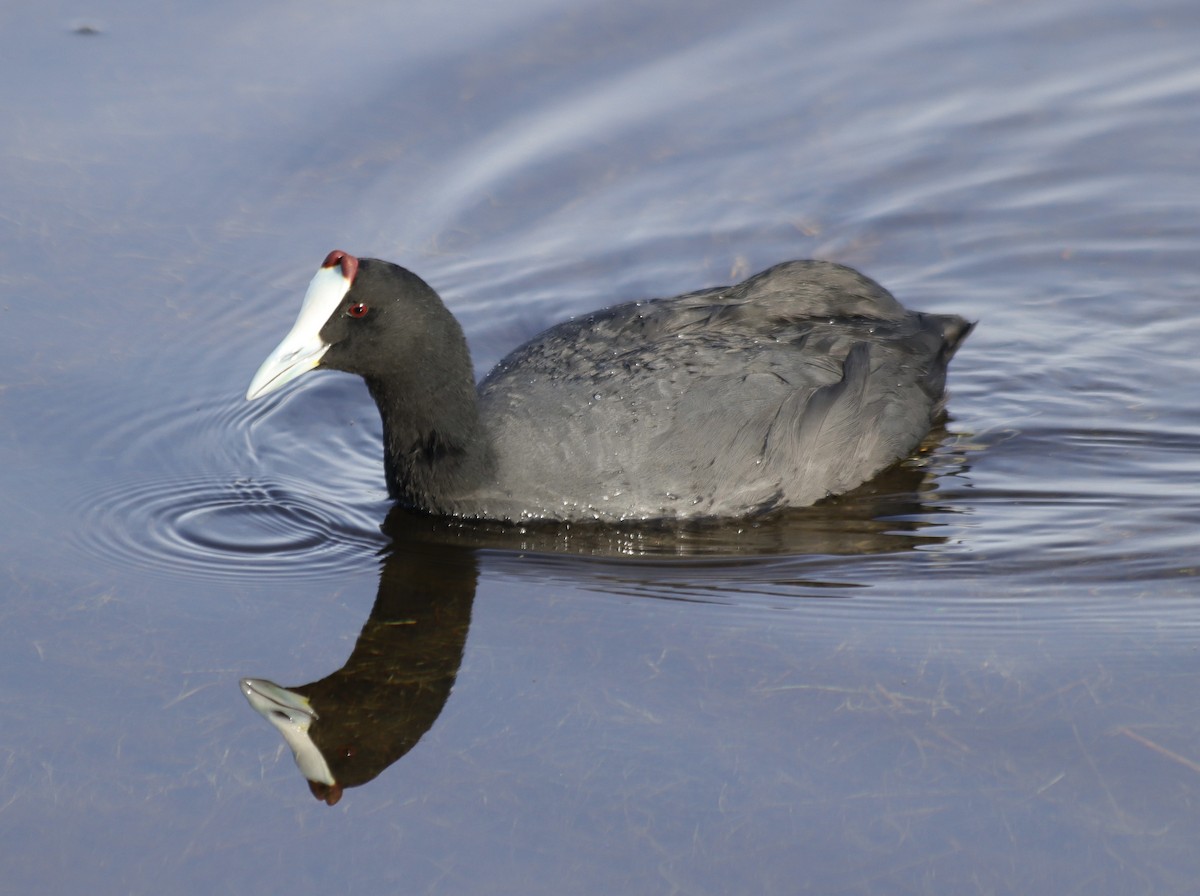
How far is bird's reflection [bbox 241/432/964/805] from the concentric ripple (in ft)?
0.62

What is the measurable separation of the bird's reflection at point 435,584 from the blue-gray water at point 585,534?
3 cm

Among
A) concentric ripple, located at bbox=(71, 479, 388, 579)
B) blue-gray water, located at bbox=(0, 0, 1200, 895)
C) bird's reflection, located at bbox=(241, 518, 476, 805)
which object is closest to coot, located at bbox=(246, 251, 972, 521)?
blue-gray water, located at bbox=(0, 0, 1200, 895)

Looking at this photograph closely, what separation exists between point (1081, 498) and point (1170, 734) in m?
1.52

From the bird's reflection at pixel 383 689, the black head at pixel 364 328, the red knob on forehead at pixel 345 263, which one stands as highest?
the red knob on forehead at pixel 345 263

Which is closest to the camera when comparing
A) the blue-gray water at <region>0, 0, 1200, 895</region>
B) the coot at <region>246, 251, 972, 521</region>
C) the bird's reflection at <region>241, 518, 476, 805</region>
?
the blue-gray water at <region>0, 0, 1200, 895</region>

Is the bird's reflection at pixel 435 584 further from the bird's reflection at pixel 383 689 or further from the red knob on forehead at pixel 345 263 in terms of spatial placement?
the red knob on forehead at pixel 345 263

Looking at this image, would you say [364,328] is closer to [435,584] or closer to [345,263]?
[345,263]

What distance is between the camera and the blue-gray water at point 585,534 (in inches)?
166

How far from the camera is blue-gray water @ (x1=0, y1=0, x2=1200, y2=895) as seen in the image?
13.8 ft

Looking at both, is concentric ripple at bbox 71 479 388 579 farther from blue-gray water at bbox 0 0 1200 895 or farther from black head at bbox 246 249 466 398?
black head at bbox 246 249 466 398

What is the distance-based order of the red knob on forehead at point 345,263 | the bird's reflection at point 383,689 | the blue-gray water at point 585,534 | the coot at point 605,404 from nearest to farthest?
the blue-gray water at point 585,534 → the bird's reflection at point 383,689 → the red knob on forehead at point 345,263 → the coot at point 605,404

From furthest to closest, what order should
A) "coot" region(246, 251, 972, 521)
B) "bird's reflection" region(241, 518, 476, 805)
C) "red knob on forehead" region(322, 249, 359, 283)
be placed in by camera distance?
"coot" region(246, 251, 972, 521) → "red knob on forehead" region(322, 249, 359, 283) → "bird's reflection" region(241, 518, 476, 805)

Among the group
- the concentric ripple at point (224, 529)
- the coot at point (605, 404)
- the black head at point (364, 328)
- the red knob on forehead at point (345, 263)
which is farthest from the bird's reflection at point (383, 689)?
the red knob on forehead at point (345, 263)

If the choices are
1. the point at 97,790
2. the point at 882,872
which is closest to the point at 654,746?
the point at 882,872
